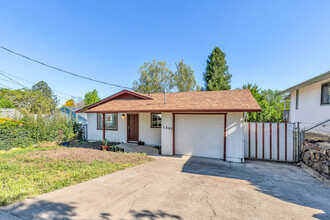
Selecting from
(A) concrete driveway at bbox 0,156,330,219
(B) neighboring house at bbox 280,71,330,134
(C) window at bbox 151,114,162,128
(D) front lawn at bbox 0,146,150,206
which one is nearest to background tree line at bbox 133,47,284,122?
(B) neighboring house at bbox 280,71,330,134

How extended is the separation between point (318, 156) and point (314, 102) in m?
5.13

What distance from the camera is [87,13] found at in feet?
36.5

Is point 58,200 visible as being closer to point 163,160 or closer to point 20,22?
point 163,160

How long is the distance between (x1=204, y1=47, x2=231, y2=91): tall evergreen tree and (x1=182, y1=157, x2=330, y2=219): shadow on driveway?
20.1 metres

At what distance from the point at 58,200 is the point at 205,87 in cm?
2606

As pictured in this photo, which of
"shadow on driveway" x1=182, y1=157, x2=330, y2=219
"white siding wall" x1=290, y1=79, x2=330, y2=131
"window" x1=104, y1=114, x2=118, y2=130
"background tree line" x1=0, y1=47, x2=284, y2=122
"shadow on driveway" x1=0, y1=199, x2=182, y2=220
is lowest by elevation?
"shadow on driveway" x1=182, y1=157, x2=330, y2=219

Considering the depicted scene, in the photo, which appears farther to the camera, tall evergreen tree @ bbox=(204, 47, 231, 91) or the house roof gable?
tall evergreen tree @ bbox=(204, 47, 231, 91)

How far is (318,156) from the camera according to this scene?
504 cm

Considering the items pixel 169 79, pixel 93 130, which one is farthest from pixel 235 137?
pixel 169 79

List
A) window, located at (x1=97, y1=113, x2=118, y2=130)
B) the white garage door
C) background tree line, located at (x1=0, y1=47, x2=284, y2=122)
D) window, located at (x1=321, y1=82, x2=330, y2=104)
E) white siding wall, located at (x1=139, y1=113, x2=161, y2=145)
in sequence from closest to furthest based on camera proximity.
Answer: the white garage door → window, located at (x1=321, y1=82, x2=330, y2=104) → white siding wall, located at (x1=139, y1=113, x2=161, y2=145) → window, located at (x1=97, y1=113, x2=118, y2=130) → background tree line, located at (x1=0, y1=47, x2=284, y2=122)

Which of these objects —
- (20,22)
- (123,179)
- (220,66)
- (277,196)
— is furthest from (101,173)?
(220,66)

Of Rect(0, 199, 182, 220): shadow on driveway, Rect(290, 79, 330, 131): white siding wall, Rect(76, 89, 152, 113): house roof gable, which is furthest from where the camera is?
Rect(76, 89, 152, 113): house roof gable

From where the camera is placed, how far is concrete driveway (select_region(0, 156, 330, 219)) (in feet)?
9.49

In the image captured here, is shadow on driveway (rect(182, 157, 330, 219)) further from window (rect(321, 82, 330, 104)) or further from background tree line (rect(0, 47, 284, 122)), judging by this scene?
background tree line (rect(0, 47, 284, 122))
